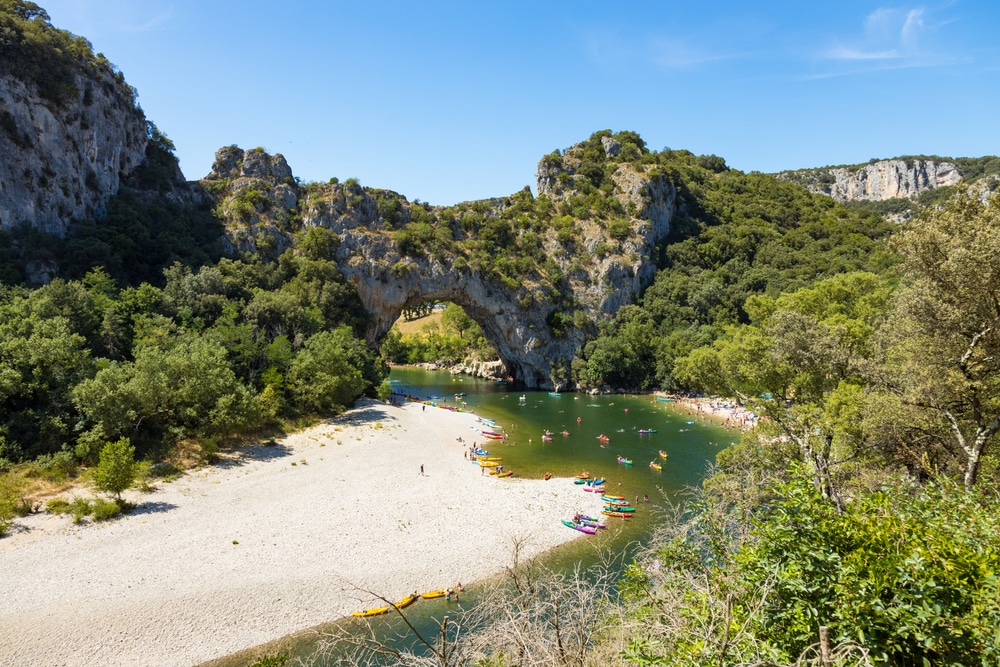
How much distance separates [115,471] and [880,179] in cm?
18980

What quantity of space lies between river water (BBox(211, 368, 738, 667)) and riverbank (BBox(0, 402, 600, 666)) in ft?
4.58

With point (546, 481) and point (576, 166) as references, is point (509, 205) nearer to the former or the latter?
point (576, 166)

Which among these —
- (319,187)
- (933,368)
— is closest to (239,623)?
(933,368)

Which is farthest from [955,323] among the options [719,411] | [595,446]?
[719,411]

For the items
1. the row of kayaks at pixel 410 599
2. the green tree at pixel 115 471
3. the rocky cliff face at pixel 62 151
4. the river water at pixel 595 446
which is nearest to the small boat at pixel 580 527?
the river water at pixel 595 446

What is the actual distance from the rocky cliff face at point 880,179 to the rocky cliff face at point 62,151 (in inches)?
6325

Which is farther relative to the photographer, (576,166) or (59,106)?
(576,166)

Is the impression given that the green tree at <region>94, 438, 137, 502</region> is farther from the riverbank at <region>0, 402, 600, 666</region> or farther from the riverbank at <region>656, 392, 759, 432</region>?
the riverbank at <region>656, 392, 759, 432</region>

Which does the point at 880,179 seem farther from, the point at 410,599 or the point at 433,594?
the point at 410,599

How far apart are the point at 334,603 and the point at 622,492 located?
16.8 m

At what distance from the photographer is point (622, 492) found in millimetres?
28406

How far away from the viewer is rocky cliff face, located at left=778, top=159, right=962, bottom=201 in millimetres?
142250

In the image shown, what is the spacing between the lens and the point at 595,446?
1505 inches

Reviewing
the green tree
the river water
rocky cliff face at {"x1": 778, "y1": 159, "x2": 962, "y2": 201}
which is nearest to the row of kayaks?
the river water
